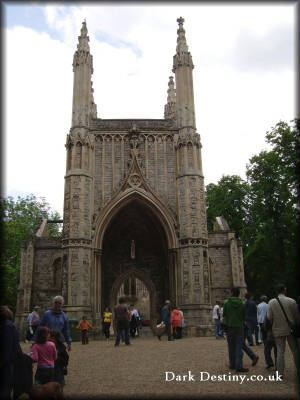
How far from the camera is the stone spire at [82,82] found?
21016mm

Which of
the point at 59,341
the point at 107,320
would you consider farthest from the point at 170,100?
the point at 59,341

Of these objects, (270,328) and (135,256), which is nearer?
(270,328)

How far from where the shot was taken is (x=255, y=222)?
26.1 metres

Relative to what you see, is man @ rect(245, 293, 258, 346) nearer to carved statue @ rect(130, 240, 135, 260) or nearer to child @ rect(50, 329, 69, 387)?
child @ rect(50, 329, 69, 387)

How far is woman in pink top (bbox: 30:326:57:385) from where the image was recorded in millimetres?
5422

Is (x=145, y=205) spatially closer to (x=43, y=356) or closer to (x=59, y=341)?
(x=59, y=341)

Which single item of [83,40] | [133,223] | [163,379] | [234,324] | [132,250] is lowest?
[163,379]

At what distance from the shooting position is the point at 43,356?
5457 mm

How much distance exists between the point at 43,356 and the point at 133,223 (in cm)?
1819

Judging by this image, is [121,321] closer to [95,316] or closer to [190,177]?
[95,316]

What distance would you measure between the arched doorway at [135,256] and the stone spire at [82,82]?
5392 mm

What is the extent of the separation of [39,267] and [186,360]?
1517 centimetres

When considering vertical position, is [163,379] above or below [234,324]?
below

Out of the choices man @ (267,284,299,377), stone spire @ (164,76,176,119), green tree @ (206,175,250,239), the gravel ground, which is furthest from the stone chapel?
man @ (267,284,299,377)
